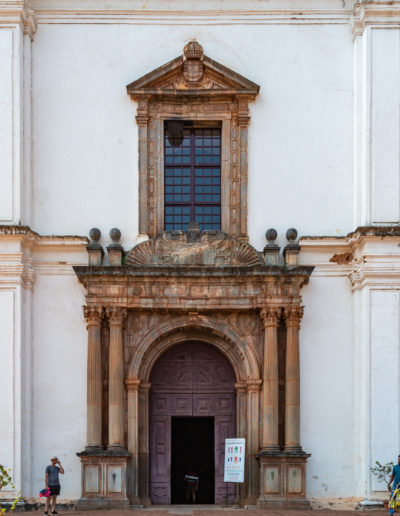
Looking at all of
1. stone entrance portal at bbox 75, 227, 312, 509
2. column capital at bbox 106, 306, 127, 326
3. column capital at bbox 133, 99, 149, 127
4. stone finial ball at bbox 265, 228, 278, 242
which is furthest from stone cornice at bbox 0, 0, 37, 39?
stone finial ball at bbox 265, 228, 278, 242

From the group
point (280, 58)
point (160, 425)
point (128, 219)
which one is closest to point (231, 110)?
point (280, 58)

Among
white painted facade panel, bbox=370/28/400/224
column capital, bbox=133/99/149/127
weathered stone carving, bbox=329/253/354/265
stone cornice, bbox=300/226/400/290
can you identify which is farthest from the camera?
column capital, bbox=133/99/149/127

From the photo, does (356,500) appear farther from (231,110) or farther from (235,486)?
(231,110)

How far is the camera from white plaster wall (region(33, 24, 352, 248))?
24.1 metres

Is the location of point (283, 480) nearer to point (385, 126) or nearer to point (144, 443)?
point (144, 443)

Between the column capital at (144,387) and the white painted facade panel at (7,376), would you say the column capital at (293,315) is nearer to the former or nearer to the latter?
the column capital at (144,387)

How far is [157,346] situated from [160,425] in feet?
5.46

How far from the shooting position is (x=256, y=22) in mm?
24500

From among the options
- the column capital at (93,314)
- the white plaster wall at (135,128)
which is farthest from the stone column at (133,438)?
the white plaster wall at (135,128)

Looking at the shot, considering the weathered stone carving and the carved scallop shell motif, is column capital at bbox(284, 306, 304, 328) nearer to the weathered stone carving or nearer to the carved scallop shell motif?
the carved scallop shell motif

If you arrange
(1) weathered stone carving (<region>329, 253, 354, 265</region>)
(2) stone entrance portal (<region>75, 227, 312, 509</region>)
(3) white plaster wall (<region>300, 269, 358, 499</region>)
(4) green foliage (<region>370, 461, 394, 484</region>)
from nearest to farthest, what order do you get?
(4) green foliage (<region>370, 461, 394, 484</region>)
(2) stone entrance portal (<region>75, 227, 312, 509</region>)
(3) white plaster wall (<region>300, 269, 358, 499</region>)
(1) weathered stone carving (<region>329, 253, 354, 265</region>)

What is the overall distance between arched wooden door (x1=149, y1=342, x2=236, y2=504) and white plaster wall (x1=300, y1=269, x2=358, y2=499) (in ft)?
5.49

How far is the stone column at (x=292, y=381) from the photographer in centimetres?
2303

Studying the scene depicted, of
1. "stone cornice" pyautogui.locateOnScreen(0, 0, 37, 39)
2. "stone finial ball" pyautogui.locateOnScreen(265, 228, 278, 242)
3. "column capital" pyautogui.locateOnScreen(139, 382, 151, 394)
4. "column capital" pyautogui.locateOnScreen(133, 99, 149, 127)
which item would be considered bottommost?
"column capital" pyautogui.locateOnScreen(139, 382, 151, 394)
